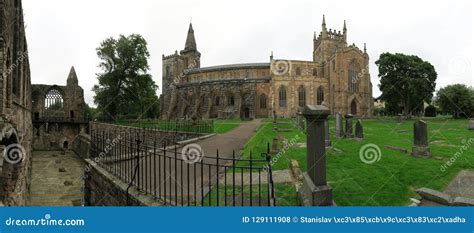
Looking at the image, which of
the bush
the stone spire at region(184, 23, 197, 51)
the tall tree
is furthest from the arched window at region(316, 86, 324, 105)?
the stone spire at region(184, 23, 197, 51)

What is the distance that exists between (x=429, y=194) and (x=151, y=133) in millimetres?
15699

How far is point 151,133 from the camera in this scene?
56.6ft

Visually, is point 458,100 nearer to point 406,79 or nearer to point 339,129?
point 406,79

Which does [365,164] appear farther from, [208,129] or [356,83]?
[356,83]

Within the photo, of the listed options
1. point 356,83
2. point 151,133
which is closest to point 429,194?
point 151,133

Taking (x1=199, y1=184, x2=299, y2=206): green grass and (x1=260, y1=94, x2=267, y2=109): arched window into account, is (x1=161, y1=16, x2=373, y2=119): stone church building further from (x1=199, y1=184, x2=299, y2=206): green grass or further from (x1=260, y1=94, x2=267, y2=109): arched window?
(x1=199, y1=184, x2=299, y2=206): green grass

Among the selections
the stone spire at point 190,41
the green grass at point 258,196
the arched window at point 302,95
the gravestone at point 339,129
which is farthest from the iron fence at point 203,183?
the stone spire at point 190,41

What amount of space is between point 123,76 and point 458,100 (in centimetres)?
4571

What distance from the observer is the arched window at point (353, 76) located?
44.1 m
